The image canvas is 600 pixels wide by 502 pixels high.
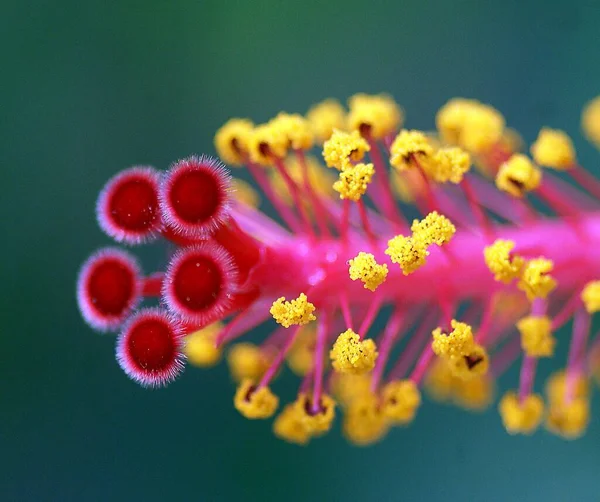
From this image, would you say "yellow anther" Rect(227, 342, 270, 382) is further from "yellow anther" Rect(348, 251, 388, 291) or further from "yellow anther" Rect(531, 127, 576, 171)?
"yellow anther" Rect(531, 127, 576, 171)

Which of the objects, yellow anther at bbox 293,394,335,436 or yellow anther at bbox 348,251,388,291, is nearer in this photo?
yellow anther at bbox 348,251,388,291

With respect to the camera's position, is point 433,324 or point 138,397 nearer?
point 433,324

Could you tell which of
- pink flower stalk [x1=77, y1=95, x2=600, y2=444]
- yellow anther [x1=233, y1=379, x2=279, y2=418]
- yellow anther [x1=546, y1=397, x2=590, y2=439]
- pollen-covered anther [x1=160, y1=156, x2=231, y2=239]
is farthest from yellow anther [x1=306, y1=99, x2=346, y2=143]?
yellow anther [x1=546, y1=397, x2=590, y2=439]

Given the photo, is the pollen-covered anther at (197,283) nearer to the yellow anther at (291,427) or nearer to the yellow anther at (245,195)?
the yellow anther at (291,427)

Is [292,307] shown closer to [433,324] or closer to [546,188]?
[433,324]

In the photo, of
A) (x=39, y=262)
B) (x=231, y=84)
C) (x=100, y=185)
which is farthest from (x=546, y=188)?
(x=39, y=262)

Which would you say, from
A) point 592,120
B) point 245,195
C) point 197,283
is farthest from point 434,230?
point 592,120
